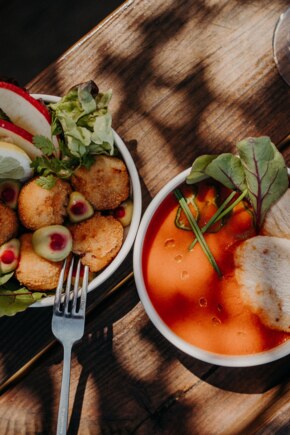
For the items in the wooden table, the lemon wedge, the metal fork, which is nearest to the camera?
the lemon wedge

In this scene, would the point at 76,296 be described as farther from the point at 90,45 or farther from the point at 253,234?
the point at 90,45

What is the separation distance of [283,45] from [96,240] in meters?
0.58

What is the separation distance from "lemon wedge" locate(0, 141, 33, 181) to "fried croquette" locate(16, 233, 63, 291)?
12cm

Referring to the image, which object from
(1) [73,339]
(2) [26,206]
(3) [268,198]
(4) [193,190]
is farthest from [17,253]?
(3) [268,198]

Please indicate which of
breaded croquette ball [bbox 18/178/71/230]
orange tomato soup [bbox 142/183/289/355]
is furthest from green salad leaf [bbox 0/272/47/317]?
orange tomato soup [bbox 142/183/289/355]

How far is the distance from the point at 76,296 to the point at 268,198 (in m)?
0.40

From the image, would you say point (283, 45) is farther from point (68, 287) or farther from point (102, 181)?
point (68, 287)

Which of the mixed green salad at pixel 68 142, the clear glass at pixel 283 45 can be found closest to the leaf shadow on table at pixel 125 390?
the mixed green salad at pixel 68 142

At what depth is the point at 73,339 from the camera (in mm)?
1054

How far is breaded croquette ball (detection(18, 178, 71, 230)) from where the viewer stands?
0.98 m

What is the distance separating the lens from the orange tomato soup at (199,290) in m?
1.06

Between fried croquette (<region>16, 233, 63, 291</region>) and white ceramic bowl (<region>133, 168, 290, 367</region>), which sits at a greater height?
fried croquette (<region>16, 233, 63, 291</region>)

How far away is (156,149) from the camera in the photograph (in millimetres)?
1151

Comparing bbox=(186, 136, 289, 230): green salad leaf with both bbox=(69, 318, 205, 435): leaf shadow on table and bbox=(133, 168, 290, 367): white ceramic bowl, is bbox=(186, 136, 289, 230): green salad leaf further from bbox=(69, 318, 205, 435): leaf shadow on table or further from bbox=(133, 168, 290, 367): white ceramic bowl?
bbox=(69, 318, 205, 435): leaf shadow on table
